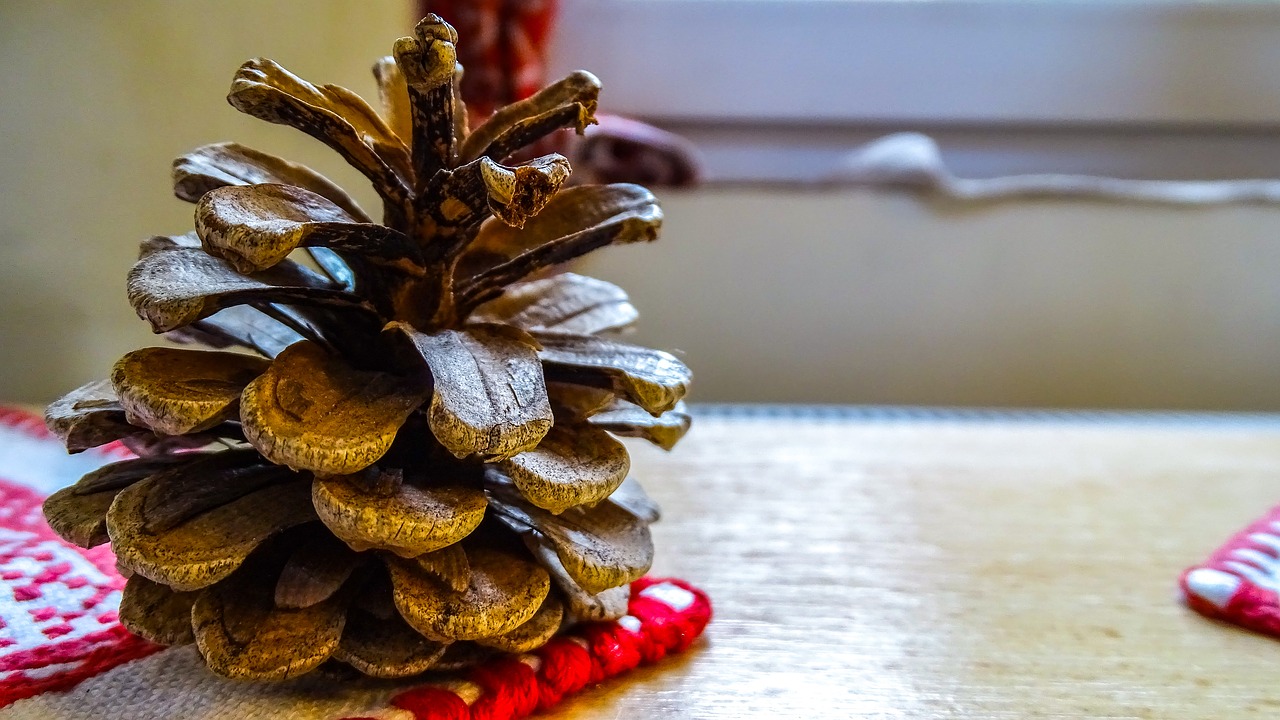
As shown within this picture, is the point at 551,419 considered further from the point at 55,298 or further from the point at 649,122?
the point at 649,122

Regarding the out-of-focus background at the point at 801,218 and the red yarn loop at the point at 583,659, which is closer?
the red yarn loop at the point at 583,659

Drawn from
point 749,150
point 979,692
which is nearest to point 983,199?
point 749,150

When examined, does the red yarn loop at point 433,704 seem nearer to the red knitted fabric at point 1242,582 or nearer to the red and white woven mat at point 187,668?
the red and white woven mat at point 187,668

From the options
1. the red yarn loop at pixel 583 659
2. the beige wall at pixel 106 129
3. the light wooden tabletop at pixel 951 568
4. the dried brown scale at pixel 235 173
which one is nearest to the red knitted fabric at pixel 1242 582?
the light wooden tabletop at pixel 951 568

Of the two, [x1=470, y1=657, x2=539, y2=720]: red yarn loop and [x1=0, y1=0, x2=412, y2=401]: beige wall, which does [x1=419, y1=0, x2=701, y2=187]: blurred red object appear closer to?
[x1=0, y1=0, x2=412, y2=401]: beige wall

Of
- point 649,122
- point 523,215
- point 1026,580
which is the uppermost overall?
point 649,122

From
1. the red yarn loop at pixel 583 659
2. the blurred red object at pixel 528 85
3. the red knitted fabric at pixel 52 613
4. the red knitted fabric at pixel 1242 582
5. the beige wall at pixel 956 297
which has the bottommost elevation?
the red knitted fabric at pixel 52 613

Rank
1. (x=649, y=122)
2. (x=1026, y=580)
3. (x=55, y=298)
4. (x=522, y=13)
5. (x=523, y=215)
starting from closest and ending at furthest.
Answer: (x=523, y=215), (x=1026, y=580), (x=55, y=298), (x=522, y=13), (x=649, y=122)
